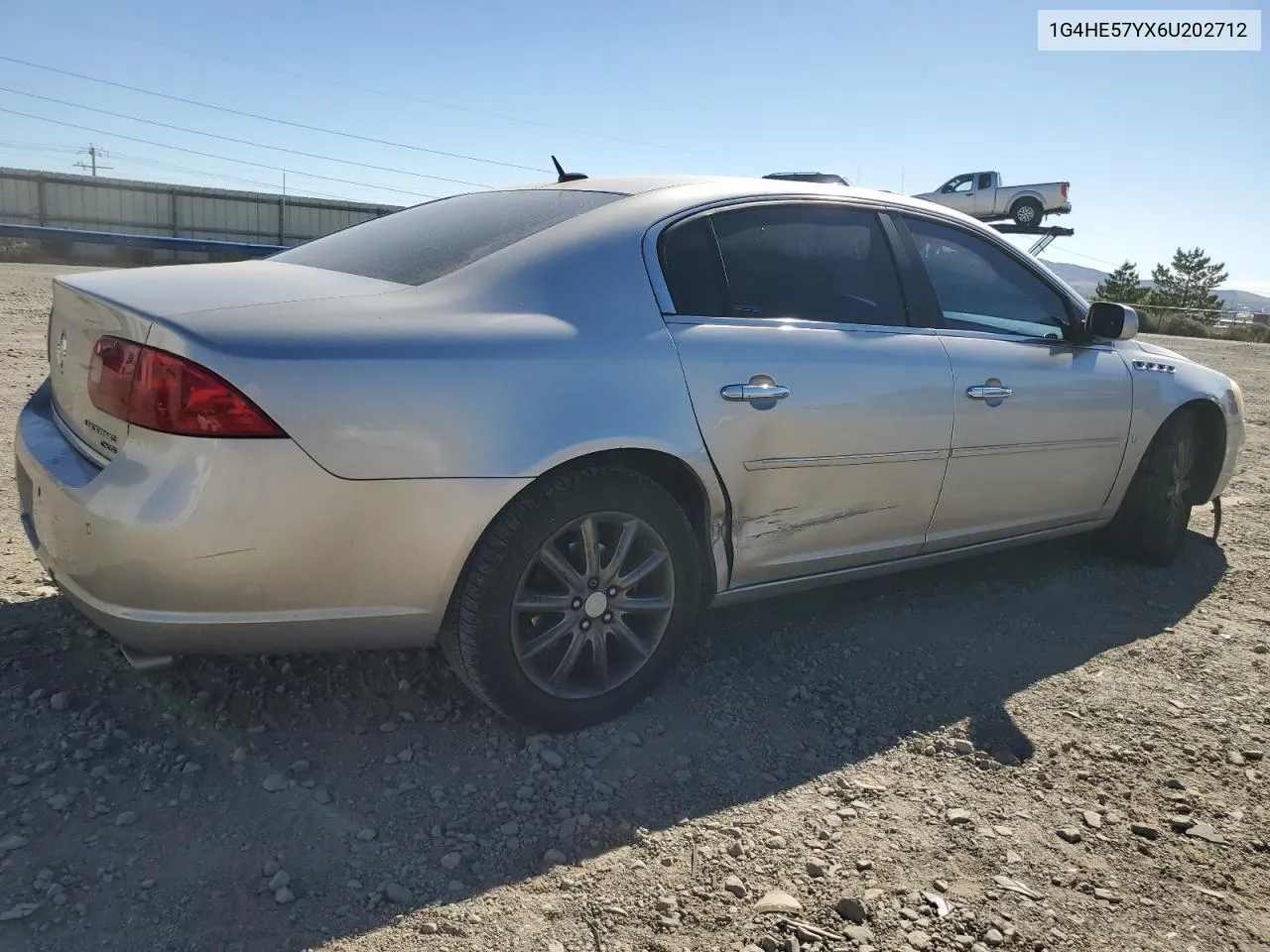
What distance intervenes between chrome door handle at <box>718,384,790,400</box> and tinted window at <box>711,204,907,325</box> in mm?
255

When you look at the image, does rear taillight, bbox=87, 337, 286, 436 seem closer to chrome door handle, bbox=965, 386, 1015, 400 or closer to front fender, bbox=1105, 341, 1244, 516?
chrome door handle, bbox=965, 386, 1015, 400

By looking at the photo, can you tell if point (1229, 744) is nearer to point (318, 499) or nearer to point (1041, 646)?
point (1041, 646)

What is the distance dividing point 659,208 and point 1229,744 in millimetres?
2378

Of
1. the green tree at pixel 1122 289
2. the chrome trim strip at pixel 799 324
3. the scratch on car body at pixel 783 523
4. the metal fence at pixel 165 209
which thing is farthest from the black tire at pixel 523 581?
the green tree at pixel 1122 289

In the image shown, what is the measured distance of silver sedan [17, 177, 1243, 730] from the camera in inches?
88.5

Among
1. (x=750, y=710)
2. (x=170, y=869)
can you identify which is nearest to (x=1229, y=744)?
(x=750, y=710)

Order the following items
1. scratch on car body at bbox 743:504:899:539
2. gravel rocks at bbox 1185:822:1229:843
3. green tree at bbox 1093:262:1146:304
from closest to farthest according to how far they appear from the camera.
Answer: gravel rocks at bbox 1185:822:1229:843 → scratch on car body at bbox 743:504:899:539 → green tree at bbox 1093:262:1146:304

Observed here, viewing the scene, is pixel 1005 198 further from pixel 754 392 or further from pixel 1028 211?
pixel 754 392

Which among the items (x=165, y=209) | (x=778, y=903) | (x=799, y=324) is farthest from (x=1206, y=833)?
(x=165, y=209)

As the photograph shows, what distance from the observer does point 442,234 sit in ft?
10.2

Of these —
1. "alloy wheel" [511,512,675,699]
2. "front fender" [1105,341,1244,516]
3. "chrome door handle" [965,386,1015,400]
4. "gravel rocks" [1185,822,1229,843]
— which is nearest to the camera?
"gravel rocks" [1185,822,1229,843]

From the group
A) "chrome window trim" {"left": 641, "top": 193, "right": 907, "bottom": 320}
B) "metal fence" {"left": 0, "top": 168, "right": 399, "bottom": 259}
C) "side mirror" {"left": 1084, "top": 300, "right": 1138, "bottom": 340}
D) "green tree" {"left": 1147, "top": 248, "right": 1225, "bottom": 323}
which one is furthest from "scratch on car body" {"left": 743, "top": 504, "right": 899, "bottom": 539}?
"green tree" {"left": 1147, "top": 248, "right": 1225, "bottom": 323}

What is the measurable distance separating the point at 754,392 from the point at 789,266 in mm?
581

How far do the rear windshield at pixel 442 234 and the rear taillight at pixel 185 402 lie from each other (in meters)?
0.69
